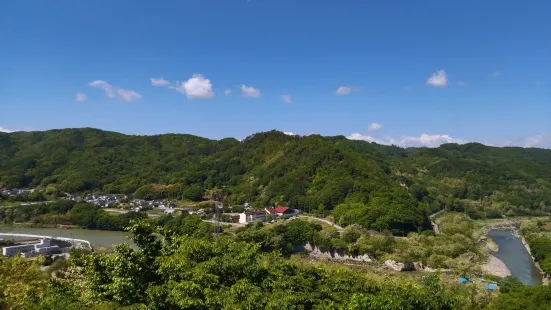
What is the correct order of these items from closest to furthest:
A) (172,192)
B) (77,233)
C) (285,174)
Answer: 1. (77,233)
2. (285,174)
3. (172,192)

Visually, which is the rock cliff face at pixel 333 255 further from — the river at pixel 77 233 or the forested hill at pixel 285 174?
the river at pixel 77 233

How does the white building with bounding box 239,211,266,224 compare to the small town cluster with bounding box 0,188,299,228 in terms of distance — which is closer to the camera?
the white building with bounding box 239,211,266,224

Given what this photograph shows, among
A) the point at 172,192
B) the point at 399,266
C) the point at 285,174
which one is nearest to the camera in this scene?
the point at 399,266

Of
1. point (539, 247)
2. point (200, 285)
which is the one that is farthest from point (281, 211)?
point (200, 285)

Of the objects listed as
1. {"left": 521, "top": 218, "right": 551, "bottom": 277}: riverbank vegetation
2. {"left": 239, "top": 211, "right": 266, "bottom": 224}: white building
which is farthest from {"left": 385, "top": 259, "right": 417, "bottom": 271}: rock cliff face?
{"left": 239, "top": 211, "right": 266, "bottom": 224}: white building

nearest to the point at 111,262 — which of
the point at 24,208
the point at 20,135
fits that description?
the point at 24,208

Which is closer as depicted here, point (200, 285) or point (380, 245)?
point (200, 285)

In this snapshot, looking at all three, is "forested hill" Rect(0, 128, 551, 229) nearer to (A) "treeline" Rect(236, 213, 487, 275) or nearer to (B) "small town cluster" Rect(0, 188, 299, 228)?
(B) "small town cluster" Rect(0, 188, 299, 228)

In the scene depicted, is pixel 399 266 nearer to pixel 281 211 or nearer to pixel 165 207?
pixel 281 211

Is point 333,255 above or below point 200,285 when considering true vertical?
below
